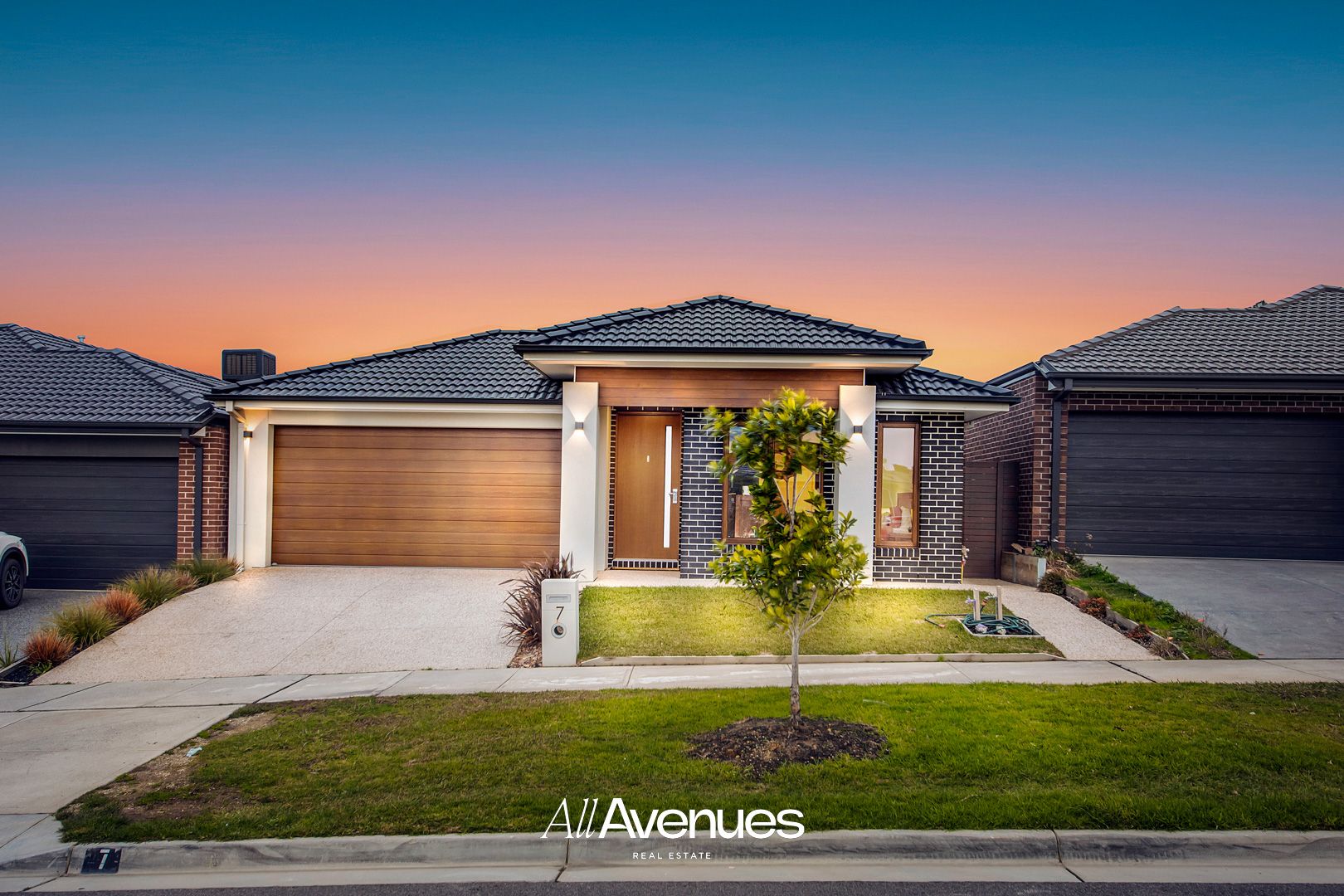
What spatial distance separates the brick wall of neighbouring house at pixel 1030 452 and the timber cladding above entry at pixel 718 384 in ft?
12.2

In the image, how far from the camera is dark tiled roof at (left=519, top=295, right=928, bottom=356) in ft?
37.1

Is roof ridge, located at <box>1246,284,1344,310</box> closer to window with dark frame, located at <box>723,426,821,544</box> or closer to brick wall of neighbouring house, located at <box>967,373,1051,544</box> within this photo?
brick wall of neighbouring house, located at <box>967,373,1051,544</box>

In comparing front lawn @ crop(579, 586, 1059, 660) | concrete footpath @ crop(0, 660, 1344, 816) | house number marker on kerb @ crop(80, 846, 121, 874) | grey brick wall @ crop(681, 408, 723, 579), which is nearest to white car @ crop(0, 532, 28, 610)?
concrete footpath @ crop(0, 660, 1344, 816)

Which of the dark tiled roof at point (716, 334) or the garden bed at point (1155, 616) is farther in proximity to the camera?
the dark tiled roof at point (716, 334)

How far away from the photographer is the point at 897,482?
40.8 feet

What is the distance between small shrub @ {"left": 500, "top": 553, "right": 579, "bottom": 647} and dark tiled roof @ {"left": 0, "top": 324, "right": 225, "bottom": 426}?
6.71 meters

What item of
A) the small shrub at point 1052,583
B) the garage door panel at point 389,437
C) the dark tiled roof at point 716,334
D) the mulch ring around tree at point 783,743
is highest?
the dark tiled roof at point 716,334

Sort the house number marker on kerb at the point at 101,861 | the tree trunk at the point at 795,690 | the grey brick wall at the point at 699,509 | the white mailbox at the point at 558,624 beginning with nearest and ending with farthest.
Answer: the house number marker on kerb at the point at 101,861 < the tree trunk at the point at 795,690 < the white mailbox at the point at 558,624 < the grey brick wall at the point at 699,509

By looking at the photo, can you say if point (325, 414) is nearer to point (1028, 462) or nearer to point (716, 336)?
point (716, 336)

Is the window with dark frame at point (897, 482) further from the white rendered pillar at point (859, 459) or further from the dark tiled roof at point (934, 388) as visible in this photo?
the white rendered pillar at point (859, 459)

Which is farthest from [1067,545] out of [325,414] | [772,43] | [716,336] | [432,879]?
[325,414]

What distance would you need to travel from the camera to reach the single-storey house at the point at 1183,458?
12.5 m

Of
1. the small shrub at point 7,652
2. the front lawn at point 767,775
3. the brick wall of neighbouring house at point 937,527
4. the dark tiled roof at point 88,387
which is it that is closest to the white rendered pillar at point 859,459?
the brick wall of neighbouring house at point 937,527

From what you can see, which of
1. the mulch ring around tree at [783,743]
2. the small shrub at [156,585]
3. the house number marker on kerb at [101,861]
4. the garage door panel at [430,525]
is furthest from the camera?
the garage door panel at [430,525]
